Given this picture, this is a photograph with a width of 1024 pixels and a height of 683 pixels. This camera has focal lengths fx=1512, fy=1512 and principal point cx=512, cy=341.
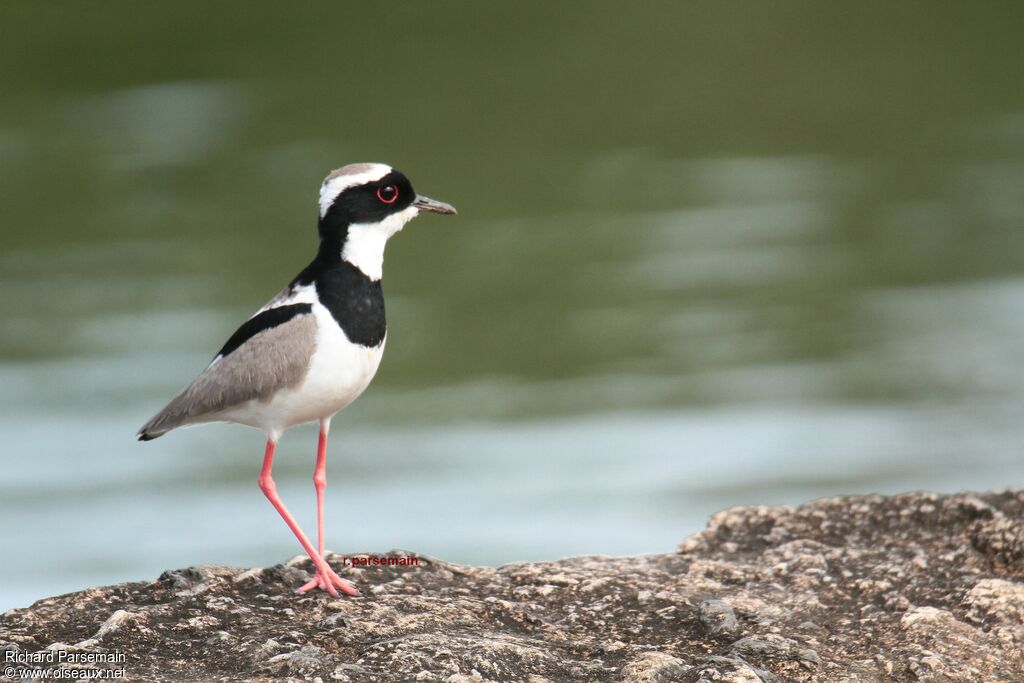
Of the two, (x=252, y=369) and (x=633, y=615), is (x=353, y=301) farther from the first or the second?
(x=633, y=615)

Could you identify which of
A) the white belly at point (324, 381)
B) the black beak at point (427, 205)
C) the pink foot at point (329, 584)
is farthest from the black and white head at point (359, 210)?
the pink foot at point (329, 584)

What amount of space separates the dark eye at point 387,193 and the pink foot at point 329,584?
1529mm

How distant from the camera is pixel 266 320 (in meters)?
6.11

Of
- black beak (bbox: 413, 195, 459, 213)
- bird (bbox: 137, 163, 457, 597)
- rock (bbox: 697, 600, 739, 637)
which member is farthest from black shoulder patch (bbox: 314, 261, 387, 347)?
rock (bbox: 697, 600, 739, 637)

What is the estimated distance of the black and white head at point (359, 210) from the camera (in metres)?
6.16

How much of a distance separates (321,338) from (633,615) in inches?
63.6

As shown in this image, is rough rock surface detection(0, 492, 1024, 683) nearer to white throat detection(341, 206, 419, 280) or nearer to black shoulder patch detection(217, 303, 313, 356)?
black shoulder patch detection(217, 303, 313, 356)

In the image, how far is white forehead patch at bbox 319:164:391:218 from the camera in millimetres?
6156

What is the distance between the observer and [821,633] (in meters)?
5.48

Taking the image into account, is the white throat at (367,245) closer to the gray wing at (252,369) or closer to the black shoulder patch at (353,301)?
the black shoulder patch at (353,301)

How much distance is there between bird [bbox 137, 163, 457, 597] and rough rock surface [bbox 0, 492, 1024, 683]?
0.49 m

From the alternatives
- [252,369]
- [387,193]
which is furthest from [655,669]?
[387,193]

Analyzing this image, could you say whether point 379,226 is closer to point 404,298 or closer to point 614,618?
point 614,618

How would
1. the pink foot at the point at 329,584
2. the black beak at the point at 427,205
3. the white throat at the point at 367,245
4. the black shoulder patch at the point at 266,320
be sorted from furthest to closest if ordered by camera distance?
the black beak at the point at 427,205, the white throat at the point at 367,245, the black shoulder patch at the point at 266,320, the pink foot at the point at 329,584
